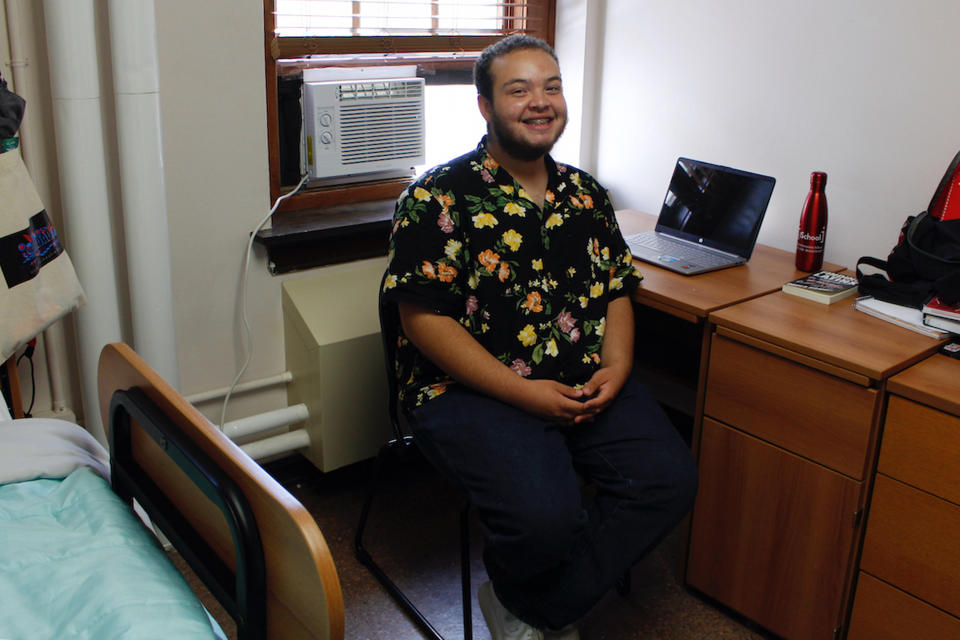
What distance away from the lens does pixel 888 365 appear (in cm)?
158

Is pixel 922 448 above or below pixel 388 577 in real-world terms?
above

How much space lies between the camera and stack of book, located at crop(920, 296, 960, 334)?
1.71 meters

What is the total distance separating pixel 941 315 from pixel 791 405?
328mm

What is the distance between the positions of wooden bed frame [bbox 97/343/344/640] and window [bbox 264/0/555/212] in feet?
3.68

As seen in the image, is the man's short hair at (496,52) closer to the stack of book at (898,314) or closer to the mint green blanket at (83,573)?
the stack of book at (898,314)

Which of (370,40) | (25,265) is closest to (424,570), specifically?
(25,265)

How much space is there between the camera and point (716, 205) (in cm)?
220

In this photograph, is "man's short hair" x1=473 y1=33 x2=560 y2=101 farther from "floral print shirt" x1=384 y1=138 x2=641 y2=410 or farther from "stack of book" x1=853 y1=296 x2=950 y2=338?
"stack of book" x1=853 y1=296 x2=950 y2=338

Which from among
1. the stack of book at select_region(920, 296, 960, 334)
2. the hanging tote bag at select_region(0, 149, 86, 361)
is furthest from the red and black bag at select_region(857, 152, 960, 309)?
the hanging tote bag at select_region(0, 149, 86, 361)

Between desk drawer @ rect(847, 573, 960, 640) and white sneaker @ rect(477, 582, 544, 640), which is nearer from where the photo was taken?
desk drawer @ rect(847, 573, 960, 640)

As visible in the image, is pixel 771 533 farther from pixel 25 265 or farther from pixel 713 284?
pixel 25 265

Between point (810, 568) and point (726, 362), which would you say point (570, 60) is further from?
point (810, 568)

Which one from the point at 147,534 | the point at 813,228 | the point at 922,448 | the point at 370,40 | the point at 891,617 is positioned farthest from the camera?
the point at 370,40

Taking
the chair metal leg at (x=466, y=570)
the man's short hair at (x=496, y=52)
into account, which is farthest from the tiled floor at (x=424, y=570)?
the man's short hair at (x=496, y=52)
